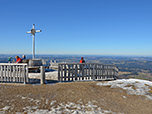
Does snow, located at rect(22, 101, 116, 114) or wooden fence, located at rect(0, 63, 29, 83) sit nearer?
snow, located at rect(22, 101, 116, 114)

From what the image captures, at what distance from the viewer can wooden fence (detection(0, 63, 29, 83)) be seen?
398 inches

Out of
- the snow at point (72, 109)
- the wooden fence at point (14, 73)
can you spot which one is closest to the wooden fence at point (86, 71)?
the wooden fence at point (14, 73)

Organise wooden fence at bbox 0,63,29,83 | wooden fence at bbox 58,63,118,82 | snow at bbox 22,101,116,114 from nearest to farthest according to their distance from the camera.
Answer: snow at bbox 22,101,116,114, wooden fence at bbox 0,63,29,83, wooden fence at bbox 58,63,118,82

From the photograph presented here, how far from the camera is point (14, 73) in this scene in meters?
10.2

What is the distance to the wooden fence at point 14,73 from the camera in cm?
1012

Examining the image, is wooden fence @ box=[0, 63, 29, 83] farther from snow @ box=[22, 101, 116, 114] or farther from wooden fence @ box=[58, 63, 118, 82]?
snow @ box=[22, 101, 116, 114]

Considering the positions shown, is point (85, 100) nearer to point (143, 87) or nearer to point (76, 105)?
point (76, 105)

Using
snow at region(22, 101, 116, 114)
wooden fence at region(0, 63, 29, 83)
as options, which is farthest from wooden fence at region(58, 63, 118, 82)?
snow at region(22, 101, 116, 114)

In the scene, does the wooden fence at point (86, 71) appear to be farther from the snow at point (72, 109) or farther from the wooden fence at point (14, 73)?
the snow at point (72, 109)

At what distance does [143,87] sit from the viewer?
9.29 m

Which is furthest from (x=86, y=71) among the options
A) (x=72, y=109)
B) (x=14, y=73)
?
(x=72, y=109)

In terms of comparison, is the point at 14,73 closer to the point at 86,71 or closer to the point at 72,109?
the point at 86,71

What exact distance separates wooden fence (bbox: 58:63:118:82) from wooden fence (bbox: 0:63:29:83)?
2.73 meters

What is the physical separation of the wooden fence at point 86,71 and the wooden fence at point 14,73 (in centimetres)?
273
